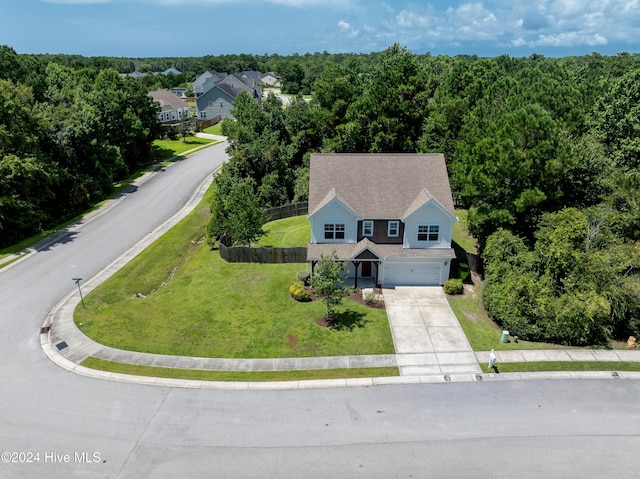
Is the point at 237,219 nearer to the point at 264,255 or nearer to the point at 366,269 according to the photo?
the point at 264,255

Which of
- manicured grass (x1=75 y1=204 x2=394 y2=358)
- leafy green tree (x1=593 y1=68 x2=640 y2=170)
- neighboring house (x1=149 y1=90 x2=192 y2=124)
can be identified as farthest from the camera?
neighboring house (x1=149 y1=90 x2=192 y2=124)

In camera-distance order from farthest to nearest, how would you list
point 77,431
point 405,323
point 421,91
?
point 421,91 < point 405,323 < point 77,431

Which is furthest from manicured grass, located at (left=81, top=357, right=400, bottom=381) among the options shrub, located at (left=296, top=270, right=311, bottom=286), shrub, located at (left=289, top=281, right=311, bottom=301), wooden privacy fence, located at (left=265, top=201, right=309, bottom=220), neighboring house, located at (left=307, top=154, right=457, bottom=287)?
wooden privacy fence, located at (left=265, top=201, right=309, bottom=220)

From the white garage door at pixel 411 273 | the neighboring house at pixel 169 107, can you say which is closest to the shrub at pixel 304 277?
the white garage door at pixel 411 273

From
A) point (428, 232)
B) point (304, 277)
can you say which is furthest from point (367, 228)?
point (304, 277)

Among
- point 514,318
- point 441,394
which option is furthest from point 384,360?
point 514,318

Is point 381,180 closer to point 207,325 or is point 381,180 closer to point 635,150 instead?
point 207,325

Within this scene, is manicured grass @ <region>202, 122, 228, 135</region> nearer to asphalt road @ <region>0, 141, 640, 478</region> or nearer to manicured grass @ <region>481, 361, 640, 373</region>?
asphalt road @ <region>0, 141, 640, 478</region>

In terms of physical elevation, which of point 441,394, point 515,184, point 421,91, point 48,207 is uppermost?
point 421,91
